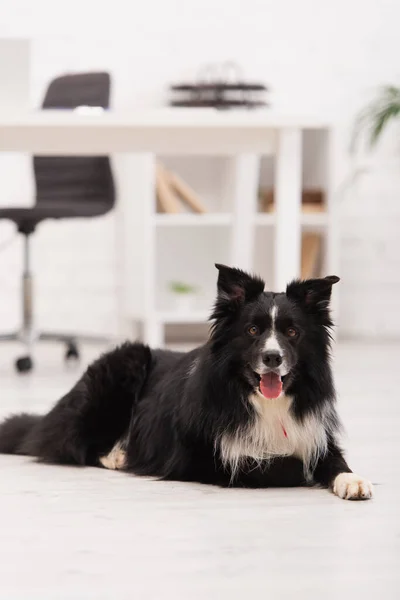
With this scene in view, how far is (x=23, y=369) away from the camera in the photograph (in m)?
4.22

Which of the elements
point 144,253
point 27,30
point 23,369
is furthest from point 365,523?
point 27,30

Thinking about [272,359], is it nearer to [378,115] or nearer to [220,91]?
[220,91]

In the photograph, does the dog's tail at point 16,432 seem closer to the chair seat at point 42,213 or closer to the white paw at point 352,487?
the white paw at point 352,487

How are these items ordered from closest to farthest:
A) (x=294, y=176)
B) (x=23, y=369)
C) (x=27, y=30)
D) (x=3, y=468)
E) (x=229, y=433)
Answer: (x=229, y=433) → (x=3, y=468) → (x=294, y=176) → (x=23, y=369) → (x=27, y=30)

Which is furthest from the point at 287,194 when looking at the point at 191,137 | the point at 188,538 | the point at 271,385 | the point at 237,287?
the point at 188,538

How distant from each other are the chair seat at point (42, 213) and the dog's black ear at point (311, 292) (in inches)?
90.2

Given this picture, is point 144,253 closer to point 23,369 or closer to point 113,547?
point 23,369

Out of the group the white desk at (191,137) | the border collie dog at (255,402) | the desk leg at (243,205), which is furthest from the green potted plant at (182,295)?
the border collie dog at (255,402)

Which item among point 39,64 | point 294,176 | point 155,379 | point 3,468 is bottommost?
point 3,468

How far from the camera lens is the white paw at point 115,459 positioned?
2.50m

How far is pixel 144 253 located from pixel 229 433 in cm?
289

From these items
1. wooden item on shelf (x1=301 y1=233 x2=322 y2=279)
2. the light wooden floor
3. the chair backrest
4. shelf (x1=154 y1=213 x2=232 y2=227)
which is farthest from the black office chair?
the light wooden floor

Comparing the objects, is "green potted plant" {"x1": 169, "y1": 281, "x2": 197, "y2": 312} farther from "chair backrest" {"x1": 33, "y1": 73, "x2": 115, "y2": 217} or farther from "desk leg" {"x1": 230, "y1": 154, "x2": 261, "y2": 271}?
"chair backrest" {"x1": 33, "y1": 73, "x2": 115, "y2": 217}

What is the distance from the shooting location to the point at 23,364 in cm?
421
